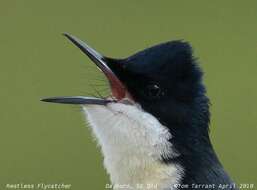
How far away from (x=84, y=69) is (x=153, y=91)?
1.33m

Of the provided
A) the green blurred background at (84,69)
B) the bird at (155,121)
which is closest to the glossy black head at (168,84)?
the bird at (155,121)

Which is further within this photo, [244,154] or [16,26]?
[16,26]

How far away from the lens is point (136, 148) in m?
4.41

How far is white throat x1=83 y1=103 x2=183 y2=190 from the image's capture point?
4406 mm

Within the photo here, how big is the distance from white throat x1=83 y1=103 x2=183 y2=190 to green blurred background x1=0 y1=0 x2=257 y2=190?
1.22 m

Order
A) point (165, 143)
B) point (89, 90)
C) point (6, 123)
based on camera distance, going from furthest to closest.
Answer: point (6, 123) → point (89, 90) → point (165, 143)

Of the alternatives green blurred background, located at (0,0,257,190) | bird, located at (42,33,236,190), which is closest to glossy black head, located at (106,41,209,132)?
bird, located at (42,33,236,190)

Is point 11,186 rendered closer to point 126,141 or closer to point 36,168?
point 36,168

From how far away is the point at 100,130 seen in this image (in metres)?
4.49

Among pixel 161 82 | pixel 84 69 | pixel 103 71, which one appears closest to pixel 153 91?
pixel 161 82

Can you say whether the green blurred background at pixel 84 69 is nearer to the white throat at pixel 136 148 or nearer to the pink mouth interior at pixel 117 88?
the pink mouth interior at pixel 117 88

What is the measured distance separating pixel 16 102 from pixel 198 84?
2.05m

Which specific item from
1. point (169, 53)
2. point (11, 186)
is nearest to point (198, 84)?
point (169, 53)

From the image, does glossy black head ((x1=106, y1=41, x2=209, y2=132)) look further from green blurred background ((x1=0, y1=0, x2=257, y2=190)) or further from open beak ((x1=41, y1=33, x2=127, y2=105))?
green blurred background ((x1=0, y1=0, x2=257, y2=190))
